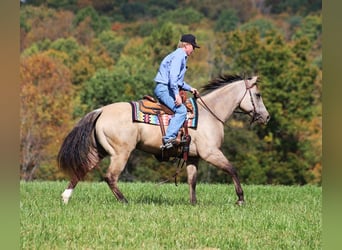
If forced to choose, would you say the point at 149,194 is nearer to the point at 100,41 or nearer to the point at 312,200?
the point at 312,200

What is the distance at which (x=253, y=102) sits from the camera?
10.1 meters

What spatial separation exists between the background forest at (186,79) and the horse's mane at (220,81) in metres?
26.6

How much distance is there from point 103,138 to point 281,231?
358 centimetres

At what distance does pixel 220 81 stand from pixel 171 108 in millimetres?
1446

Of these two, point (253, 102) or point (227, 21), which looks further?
point (227, 21)

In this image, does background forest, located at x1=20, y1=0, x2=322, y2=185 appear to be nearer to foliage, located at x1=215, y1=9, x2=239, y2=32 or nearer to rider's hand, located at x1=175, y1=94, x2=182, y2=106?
foliage, located at x1=215, y1=9, x2=239, y2=32

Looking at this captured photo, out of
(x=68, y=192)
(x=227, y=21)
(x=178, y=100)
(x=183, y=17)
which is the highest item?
(x=183, y=17)

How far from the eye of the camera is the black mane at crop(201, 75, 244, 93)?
10.1m

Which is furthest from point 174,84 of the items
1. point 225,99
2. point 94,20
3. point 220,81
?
point 94,20

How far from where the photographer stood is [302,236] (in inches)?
237

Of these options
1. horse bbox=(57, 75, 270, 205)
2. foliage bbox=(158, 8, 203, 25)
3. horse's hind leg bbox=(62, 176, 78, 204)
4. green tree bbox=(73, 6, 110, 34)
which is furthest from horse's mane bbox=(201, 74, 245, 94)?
green tree bbox=(73, 6, 110, 34)

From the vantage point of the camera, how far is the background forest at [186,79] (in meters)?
39.7

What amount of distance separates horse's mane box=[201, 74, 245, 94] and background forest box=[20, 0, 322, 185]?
1048 inches

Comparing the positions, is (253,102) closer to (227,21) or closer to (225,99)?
(225,99)
